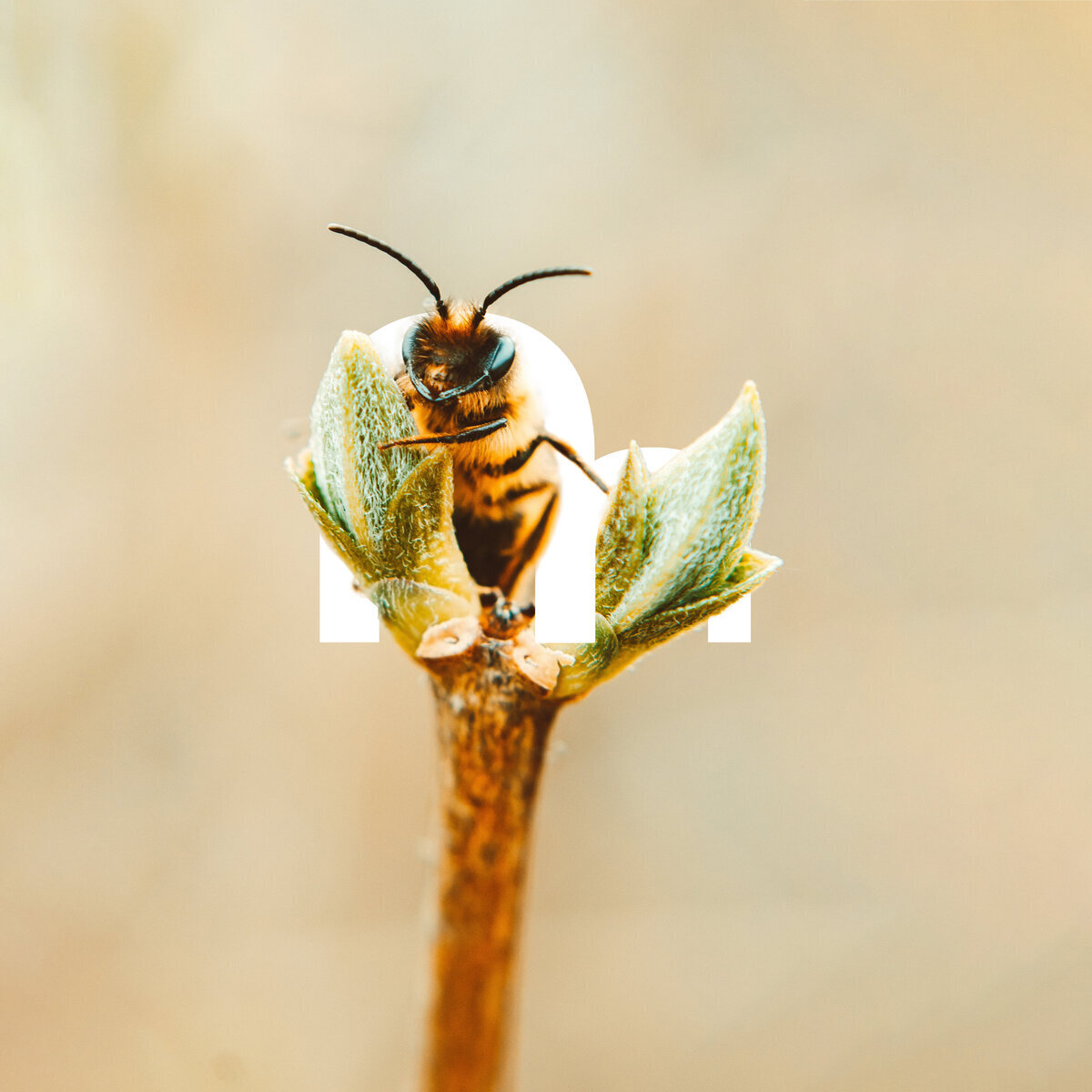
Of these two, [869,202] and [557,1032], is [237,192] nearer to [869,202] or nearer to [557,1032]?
[869,202]

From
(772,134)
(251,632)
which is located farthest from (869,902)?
(772,134)

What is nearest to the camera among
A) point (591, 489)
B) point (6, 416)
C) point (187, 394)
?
point (591, 489)

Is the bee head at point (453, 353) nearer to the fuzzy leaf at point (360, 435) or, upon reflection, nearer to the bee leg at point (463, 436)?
the bee leg at point (463, 436)

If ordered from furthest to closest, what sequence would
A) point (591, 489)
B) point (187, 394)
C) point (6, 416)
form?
point (187, 394) < point (6, 416) < point (591, 489)

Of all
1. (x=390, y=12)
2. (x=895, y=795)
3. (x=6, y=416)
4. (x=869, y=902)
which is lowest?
(x=869, y=902)

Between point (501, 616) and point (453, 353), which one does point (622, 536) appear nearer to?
point (501, 616)

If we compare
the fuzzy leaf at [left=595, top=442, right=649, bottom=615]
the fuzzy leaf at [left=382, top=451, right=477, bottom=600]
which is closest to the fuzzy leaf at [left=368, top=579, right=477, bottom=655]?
the fuzzy leaf at [left=382, top=451, right=477, bottom=600]

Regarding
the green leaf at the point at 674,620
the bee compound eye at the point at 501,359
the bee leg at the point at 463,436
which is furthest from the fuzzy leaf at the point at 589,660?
the bee compound eye at the point at 501,359
